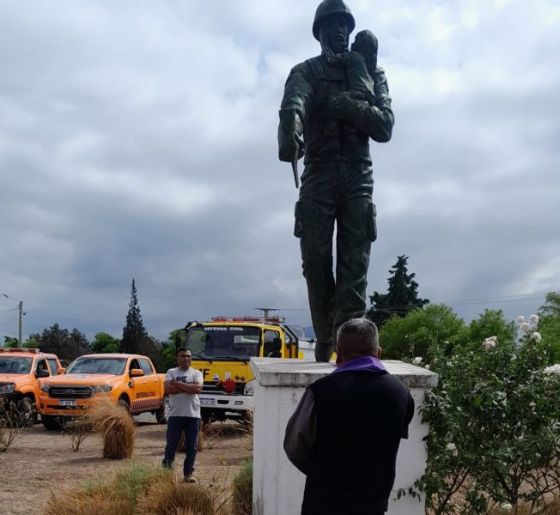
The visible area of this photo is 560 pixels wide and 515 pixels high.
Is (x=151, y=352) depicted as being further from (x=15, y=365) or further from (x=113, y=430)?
(x=113, y=430)

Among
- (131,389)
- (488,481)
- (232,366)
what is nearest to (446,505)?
(488,481)

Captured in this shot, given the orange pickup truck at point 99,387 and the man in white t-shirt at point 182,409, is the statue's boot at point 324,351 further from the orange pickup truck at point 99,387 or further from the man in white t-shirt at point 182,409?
the orange pickup truck at point 99,387

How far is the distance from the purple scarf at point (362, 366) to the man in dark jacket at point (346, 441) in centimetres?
2

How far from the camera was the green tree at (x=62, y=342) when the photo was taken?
1784 inches

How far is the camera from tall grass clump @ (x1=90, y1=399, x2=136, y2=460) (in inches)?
446

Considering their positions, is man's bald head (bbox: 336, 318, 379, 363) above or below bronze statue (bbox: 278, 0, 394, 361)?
below

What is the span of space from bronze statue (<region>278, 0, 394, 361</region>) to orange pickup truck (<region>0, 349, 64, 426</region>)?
433 inches

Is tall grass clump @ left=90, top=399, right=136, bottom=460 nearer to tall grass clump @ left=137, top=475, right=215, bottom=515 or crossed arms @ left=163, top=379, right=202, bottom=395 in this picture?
crossed arms @ left=163, top=379, right=202, bottom=395

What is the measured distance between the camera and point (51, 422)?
1633 centimetres

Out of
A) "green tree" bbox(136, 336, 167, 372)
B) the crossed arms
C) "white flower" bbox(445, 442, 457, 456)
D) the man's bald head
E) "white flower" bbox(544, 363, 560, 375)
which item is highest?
"green tree" bbox(136, 336, 167, 372)

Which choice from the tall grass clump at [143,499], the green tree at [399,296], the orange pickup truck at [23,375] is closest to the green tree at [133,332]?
the green tree at [399,296]

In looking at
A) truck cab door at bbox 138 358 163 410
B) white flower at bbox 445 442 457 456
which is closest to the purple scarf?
white flower at bbox 445 442 457 456

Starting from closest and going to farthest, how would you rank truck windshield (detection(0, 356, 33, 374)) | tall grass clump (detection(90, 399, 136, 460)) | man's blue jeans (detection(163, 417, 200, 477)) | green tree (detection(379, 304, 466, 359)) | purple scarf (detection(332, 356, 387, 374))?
purple scarf (detection(332, 356, 387, 374)), man's blue jeans (detection(163, 417, 200, 477)), tall grass clump (detection(90, 399, 136, 460)), truck windshield (detection(0, 356, 33, 374)), green tree (detection(379, 304, 466, 359))

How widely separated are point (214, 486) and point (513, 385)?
271 cm
